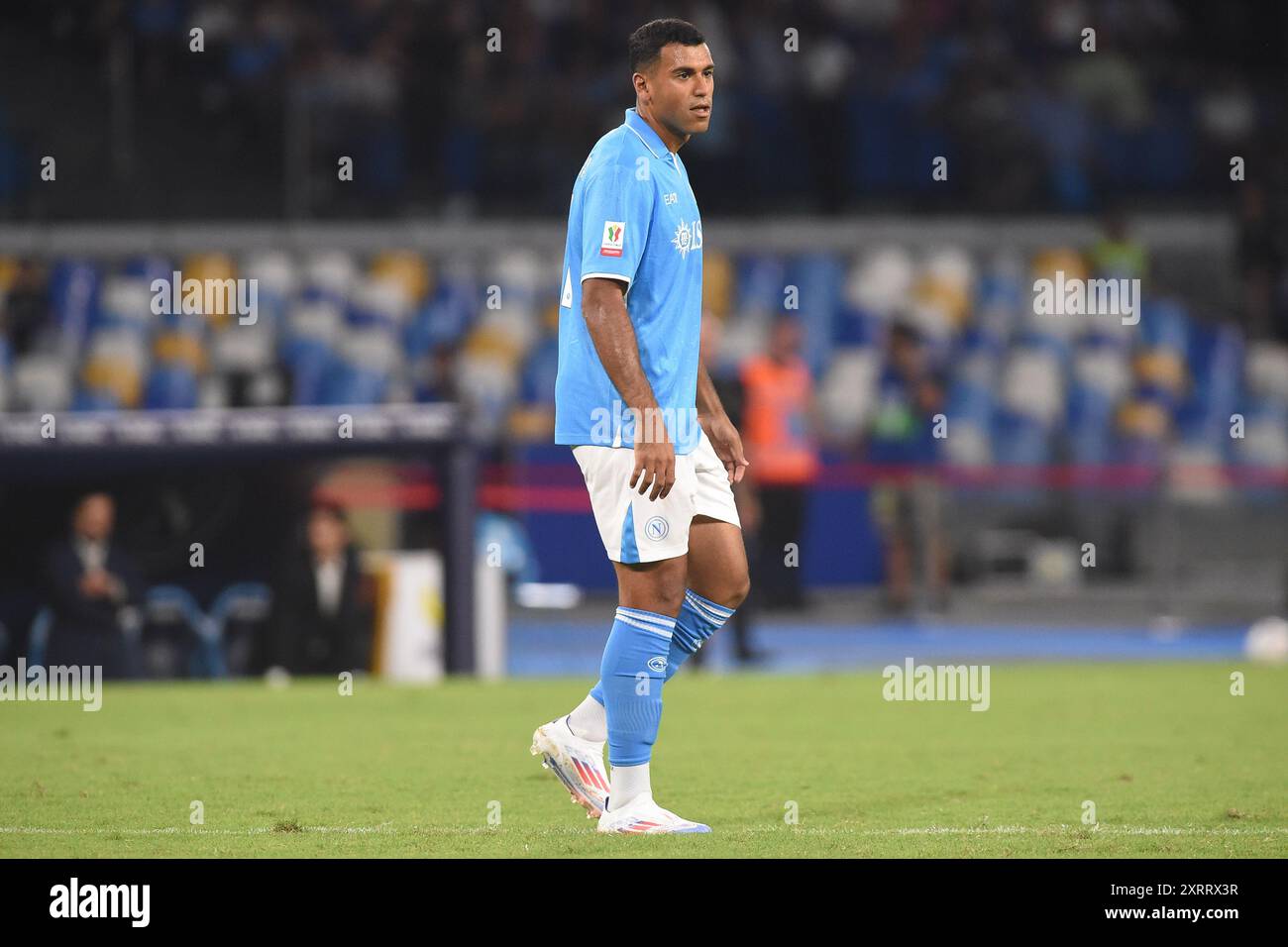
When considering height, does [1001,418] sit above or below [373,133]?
below

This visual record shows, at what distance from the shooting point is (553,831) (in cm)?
590

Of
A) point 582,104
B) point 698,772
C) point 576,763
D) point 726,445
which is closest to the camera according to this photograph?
point 576,763

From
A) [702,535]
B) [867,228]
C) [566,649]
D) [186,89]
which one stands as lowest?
[566,649]

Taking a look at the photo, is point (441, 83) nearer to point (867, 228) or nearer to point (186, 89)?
point (186, 89)

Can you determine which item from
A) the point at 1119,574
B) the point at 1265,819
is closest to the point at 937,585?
the point at 1119,574

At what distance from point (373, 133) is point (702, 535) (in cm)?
1638

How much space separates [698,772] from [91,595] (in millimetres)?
5821

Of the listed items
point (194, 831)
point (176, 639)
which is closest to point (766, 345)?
point (176, 639)

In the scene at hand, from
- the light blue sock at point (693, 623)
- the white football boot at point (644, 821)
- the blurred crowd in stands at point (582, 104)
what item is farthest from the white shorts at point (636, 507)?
the blurred crowd in stands at point (582, 104)

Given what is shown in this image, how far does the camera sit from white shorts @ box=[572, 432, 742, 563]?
19.1 ft

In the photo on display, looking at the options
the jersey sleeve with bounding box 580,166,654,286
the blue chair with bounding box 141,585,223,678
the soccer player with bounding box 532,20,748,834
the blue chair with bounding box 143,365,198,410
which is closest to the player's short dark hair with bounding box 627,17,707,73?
the soccer player with bounding box 532,20,748,834

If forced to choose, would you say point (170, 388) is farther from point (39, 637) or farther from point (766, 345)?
point (39, 637)

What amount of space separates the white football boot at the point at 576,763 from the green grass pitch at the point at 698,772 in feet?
0.41

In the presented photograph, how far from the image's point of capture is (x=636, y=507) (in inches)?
229
